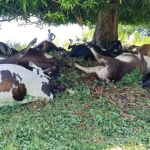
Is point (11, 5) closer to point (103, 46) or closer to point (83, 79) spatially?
point (83, 79)

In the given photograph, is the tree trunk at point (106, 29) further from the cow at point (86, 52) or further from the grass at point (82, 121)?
the grass at point (82, 121)

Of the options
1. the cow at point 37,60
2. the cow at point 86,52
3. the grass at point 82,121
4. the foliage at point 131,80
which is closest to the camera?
the grass at point 82,121

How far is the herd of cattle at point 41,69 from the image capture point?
13.9 ft

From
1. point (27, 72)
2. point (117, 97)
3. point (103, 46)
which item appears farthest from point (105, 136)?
point (103, 46)

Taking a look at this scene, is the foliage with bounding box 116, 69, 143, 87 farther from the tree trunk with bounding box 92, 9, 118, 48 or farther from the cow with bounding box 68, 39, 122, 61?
the tree trunk with bounding box 92, 9, 118, 48

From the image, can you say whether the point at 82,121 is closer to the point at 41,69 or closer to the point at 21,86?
the point at 21,86

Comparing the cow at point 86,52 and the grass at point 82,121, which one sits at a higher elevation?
the grass at point 82,121

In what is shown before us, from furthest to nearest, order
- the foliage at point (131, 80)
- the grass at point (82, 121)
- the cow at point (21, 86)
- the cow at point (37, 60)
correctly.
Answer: the cow at point (37, 60) → the foliage at point (131, 80) → the cow at point (21, 86) → the grass at point (82, 121)

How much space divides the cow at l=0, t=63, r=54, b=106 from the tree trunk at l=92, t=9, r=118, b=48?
3.77 metres

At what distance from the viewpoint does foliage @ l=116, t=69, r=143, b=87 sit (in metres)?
5.35

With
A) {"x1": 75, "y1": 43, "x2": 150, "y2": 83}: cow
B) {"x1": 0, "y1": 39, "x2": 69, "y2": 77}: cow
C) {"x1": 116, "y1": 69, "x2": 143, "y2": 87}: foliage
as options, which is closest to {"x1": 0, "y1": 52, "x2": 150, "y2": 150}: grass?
{"x1": 116, "y1": 69, "x2": 143, "y2": 87}: foliage

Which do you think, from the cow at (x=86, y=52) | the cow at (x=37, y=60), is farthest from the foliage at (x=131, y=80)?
the cow at (x=86, y=52)

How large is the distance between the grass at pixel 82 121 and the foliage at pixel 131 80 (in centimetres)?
26

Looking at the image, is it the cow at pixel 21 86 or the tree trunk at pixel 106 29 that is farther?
the tree trunk at pixel 106 29
